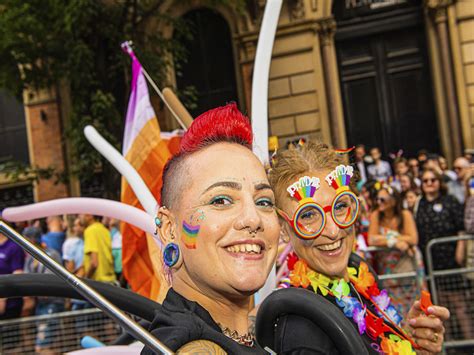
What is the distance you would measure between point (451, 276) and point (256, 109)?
13.6ft

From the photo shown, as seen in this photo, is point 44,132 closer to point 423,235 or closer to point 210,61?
point 210,61

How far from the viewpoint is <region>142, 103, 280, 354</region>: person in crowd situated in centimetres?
170

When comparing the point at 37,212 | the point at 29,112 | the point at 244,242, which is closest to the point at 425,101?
the point at 29,112

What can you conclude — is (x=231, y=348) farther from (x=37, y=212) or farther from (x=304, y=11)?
(x=304, y=11)

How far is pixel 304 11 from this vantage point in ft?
49.2

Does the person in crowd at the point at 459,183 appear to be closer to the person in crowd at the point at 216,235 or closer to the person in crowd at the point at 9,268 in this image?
the person in crowd at the point at 9,268

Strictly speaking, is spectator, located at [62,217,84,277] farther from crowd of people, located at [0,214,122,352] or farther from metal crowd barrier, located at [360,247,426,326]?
metal crowd barrier, located at [360,247,426,326]

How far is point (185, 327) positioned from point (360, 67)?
14405 millimetres

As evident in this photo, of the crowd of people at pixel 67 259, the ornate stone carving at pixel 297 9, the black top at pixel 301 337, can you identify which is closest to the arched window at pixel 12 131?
the ornate stone carving at pixel 297 9

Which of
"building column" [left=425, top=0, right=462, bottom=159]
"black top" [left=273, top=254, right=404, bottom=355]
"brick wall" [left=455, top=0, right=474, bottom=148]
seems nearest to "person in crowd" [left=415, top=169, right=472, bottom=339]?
"black top" [left=273, top=254, right=404, bottom=355]

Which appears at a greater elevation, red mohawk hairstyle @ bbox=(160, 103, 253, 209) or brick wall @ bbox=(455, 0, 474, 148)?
brick wall @ bbox=(455, 0, 474, 148)

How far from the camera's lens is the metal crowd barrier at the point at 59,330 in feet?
22.1

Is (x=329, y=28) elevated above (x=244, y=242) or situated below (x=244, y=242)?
above

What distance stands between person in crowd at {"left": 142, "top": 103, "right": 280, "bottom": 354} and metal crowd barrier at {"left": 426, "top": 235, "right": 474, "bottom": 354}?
5.24m
